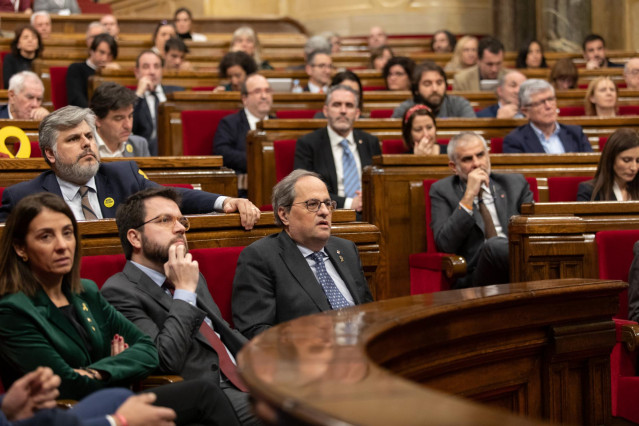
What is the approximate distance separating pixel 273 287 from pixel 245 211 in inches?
9.6

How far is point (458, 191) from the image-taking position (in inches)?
131

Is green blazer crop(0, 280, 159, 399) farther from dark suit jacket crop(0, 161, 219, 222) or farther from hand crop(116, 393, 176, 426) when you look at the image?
dark suit jacket crop(0, 161, 219, 222)

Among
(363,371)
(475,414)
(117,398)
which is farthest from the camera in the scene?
(117,398)

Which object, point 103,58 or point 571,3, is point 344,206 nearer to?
point 103,58

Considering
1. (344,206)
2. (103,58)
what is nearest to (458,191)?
(344,206)

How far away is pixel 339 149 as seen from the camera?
13.3 ft

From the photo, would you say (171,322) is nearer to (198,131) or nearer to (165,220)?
(165,220)

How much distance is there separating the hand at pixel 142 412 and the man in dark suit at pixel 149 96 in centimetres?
330

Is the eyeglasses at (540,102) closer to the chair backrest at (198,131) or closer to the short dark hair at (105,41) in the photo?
the chair backrest at (198,131)

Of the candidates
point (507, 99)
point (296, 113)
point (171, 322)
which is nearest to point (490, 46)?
point (507, 99)

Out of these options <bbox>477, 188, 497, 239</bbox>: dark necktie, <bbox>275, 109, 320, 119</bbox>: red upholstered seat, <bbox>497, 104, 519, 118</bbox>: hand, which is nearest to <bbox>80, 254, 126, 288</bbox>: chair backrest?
<bbox>477, 188, 497, 239</bbox>: dark necktie

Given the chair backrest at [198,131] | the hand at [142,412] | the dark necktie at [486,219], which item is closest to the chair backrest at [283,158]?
the chair backrest at [198,131]

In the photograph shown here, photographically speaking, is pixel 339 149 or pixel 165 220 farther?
pixel 339 149

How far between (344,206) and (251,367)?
2677 millimetres
